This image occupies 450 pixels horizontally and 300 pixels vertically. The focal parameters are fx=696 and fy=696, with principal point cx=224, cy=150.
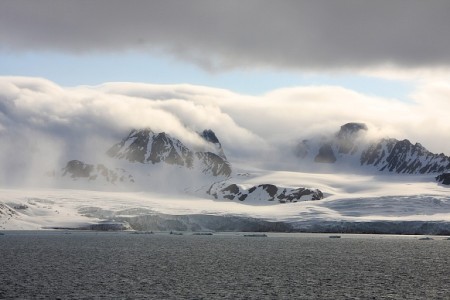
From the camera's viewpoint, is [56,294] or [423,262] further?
[423,262]

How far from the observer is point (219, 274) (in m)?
111

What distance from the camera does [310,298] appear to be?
83188 mm

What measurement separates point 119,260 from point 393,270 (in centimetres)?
5297

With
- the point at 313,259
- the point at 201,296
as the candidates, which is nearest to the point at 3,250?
the point at 313,259

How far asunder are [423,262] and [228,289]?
65049 millimetres

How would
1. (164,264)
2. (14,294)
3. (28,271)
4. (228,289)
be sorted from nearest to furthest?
(14,294), (228,289), (28,271), (164,264)

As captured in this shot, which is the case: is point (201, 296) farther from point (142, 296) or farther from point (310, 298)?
point (310, 298)

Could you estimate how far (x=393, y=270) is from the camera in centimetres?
12256

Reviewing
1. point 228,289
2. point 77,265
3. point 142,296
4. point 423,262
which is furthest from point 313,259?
point 142,296

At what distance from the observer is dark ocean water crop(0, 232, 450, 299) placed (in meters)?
86.6

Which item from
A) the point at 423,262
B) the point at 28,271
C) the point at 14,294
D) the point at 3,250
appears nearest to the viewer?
the point at 14,294

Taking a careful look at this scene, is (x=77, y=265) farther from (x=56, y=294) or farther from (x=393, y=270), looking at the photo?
(x=393, y=270)

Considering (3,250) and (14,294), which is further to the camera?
(3,250)

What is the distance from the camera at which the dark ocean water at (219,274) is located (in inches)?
3408
